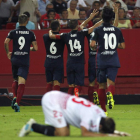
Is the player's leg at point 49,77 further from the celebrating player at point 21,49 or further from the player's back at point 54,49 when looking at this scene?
the celebrating player at point 21,49

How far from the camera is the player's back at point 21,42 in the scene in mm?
13070

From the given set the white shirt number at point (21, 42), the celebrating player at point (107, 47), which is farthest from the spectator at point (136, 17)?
the celebrating player at point (107, 47)

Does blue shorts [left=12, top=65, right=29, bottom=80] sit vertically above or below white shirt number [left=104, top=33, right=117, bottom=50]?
below

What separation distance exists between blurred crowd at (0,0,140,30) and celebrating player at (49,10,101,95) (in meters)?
3.67

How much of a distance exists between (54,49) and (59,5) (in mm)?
4559

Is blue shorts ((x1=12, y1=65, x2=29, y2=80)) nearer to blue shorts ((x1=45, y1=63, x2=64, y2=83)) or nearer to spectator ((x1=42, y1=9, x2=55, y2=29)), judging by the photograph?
blue shorts ((x1=45, y1=63, x2=64, y2=83))

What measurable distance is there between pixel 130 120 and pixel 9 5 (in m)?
8.01

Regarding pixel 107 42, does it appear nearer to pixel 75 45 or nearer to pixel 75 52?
pixel 75 45

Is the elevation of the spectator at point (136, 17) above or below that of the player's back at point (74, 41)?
above

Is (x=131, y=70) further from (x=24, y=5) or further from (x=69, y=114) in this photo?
(x=69, y=114)

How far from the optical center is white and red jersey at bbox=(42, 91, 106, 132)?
695 centimetres

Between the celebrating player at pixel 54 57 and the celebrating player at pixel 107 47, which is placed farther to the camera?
the celebrating player at pixel 54 57

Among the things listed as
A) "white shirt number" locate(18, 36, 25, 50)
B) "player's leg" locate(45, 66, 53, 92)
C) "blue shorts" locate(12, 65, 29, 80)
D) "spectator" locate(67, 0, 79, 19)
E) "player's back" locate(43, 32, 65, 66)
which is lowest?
"player's leg" locate(45, 66, 53, 92)

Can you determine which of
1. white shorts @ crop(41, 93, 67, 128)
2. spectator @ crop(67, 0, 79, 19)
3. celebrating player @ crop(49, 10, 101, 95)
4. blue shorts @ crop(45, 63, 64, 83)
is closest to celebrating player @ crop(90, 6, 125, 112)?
celebrating player @ crop(49, 10, 101, 95)
